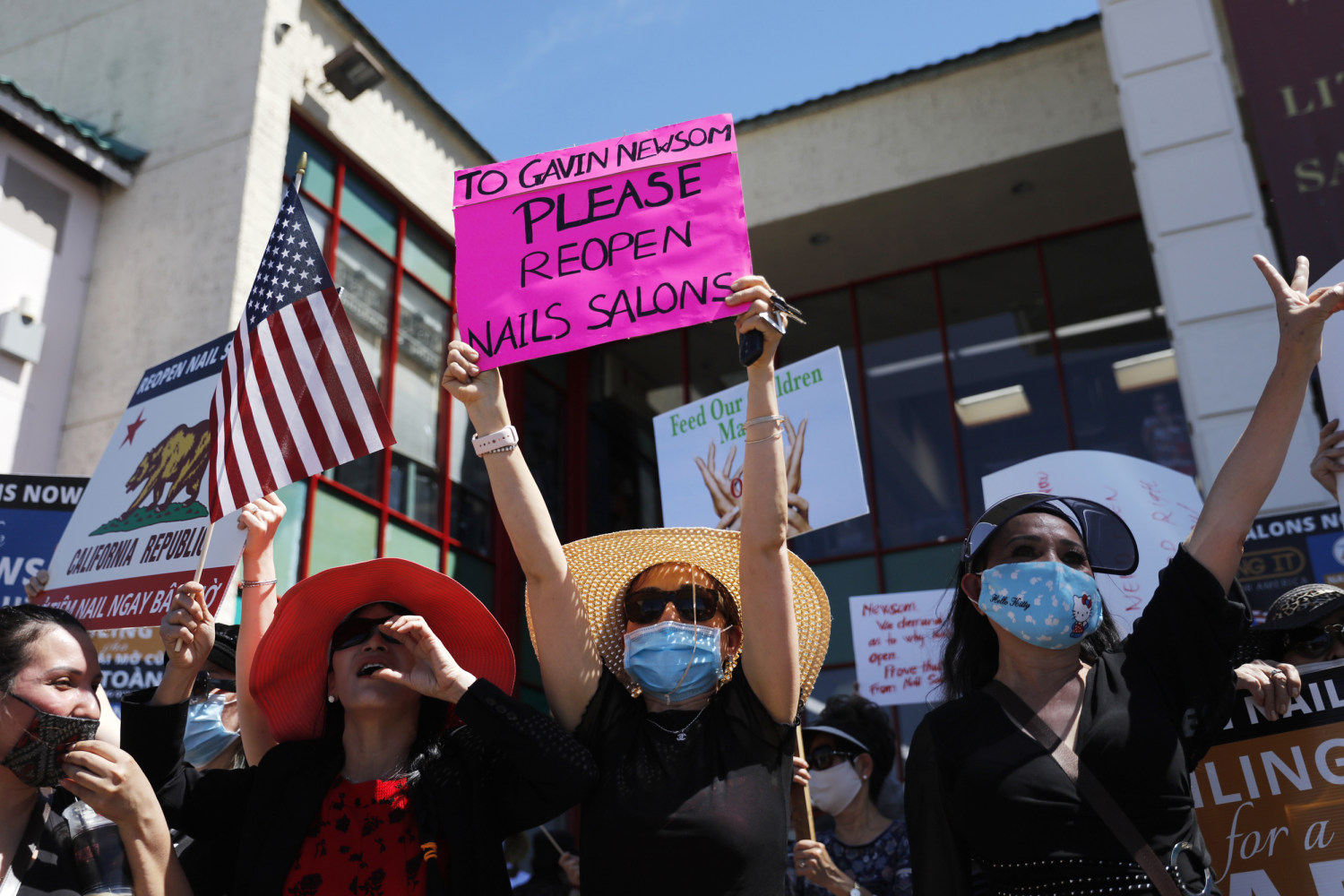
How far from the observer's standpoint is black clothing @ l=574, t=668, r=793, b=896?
250 centimetres

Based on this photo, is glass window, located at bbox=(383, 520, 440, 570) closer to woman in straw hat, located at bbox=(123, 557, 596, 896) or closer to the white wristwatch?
woman in straw hat, located at bbox=(123, 557, 596, 896)

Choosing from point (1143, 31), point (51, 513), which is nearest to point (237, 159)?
point (51, 513)


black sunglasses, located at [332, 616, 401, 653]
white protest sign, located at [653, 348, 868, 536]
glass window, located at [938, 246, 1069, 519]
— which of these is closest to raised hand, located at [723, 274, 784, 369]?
black sunglasses, located at [332, 616, 401, 653]

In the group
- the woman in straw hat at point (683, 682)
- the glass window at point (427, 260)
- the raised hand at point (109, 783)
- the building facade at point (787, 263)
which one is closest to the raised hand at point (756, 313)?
the woman in straw hat at point (683, 682)

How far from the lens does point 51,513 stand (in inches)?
208

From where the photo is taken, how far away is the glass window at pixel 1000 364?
39.0ft

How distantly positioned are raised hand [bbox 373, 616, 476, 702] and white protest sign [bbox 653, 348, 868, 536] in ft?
9.34

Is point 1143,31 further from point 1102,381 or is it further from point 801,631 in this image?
point 801,631

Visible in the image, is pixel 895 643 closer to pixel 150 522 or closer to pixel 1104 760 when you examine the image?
pixel 150 522

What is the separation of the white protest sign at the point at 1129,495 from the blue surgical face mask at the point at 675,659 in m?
→ 1.95

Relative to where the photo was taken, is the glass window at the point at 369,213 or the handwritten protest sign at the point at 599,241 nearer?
the handwritten protest sign at the point at 599,241

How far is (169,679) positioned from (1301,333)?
2869 mm

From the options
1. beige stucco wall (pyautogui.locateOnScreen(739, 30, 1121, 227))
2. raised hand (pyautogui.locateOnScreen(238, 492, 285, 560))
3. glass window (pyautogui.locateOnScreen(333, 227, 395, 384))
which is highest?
beige stucco wall (pyautogui.locateOnScreen(739, 30, 1121, 227))

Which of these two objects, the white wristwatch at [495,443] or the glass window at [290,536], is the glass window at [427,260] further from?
the white wristwatch at [495,443]
